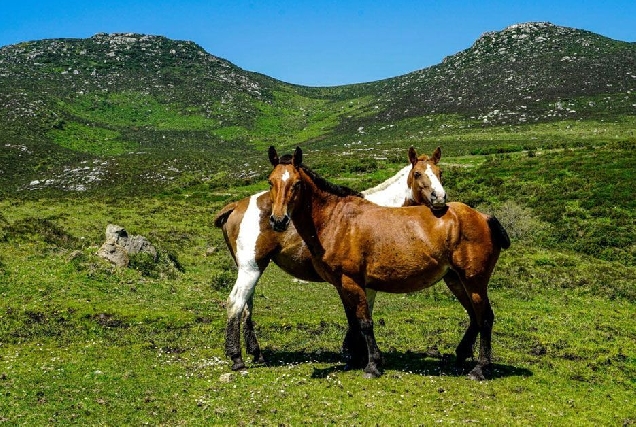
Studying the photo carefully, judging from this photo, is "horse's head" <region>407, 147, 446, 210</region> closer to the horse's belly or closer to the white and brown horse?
the white and brown horse

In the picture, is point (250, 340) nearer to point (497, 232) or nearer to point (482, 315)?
point (482, 315)

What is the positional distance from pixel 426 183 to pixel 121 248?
14120 mm

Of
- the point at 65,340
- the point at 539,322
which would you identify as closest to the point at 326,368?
the point at 65,340

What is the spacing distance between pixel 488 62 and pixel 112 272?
147 metres

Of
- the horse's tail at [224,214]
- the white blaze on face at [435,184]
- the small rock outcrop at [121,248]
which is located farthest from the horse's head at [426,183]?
the small rock outcrop at [121,248]

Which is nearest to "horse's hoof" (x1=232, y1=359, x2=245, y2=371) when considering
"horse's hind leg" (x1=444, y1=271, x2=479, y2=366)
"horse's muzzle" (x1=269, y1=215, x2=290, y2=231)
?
"horse's muzzle" (x1=269, y1=215, x2=290, y2=231)

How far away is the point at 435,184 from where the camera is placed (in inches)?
423

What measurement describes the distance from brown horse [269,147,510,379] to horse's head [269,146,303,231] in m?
0.03

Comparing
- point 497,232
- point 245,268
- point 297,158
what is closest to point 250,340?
point 245,268

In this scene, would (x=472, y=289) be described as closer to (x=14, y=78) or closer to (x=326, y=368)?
(x=326, y=368)

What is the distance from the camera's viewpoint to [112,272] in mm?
19422

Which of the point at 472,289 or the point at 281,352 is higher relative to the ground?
the point at 472,289

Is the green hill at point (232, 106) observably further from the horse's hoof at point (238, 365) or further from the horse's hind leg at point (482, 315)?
the horse's hind leg at point (482, 315)

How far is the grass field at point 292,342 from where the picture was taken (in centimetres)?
900
